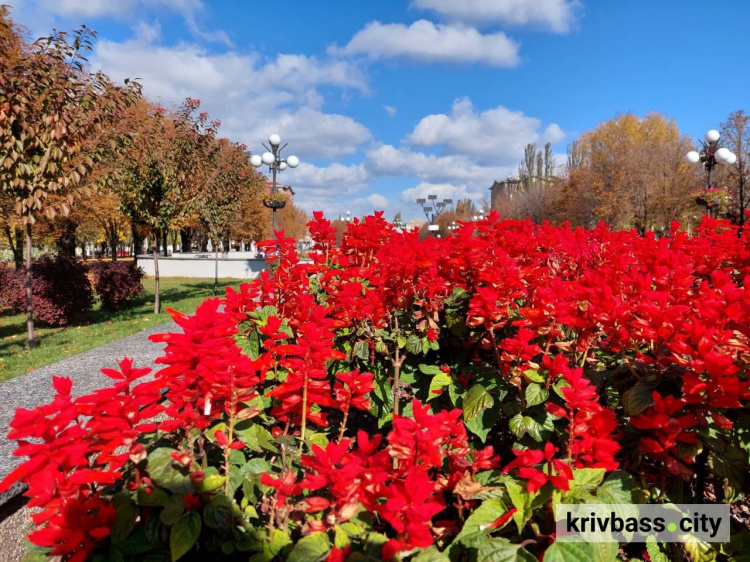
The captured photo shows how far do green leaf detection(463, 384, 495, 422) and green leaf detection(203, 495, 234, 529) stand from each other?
39.6 inches

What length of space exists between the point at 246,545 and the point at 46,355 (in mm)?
7347

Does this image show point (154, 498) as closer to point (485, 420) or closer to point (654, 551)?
point (485, 420)

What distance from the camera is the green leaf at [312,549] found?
3.40 ft

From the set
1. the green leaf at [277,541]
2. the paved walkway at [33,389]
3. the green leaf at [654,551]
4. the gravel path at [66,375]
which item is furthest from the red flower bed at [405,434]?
the gravel path at [66,375]

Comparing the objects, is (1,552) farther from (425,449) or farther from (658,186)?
(658,186)

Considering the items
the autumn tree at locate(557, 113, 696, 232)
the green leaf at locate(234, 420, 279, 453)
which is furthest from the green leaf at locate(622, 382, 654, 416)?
the autumn tree at locate(557, 113, 696, 232)

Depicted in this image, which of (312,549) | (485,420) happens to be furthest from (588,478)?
(312,549)

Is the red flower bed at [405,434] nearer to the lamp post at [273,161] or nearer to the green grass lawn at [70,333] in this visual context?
the green grass lawn at [70,333]

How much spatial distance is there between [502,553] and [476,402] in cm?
77

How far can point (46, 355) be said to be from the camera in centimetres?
684

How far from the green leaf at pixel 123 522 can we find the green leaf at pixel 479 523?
2.83 ft

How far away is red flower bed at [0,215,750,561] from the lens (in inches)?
42.4

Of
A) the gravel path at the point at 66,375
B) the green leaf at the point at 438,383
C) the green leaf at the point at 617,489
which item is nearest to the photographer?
the green leaf at the point at 617,489

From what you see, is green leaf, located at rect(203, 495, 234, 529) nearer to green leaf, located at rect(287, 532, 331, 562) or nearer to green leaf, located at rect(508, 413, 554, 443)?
green leaf, located at rect(287, 532, 331, 562)
